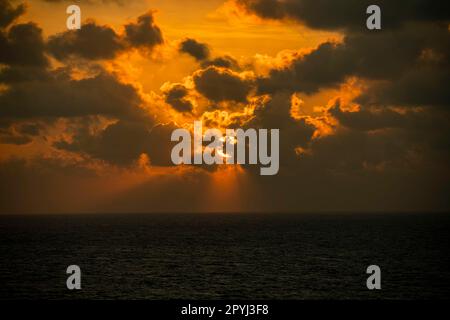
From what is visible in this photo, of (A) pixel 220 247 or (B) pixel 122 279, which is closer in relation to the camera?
(B) pixel 122 279

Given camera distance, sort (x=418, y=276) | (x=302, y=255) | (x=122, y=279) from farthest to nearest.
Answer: (x=302, y=255) < (x=418, y=276) < (x=122, y=279)

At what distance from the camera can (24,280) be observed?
2687 inches

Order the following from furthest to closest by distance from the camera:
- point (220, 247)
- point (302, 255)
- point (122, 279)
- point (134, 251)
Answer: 1. point (220, 247)
2. point (134, 251)
3. point (302, 255)
4. point (122, 279)

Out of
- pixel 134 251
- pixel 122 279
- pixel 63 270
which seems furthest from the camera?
pixel 134 251

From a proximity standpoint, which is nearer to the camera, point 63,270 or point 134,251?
point 63,270
